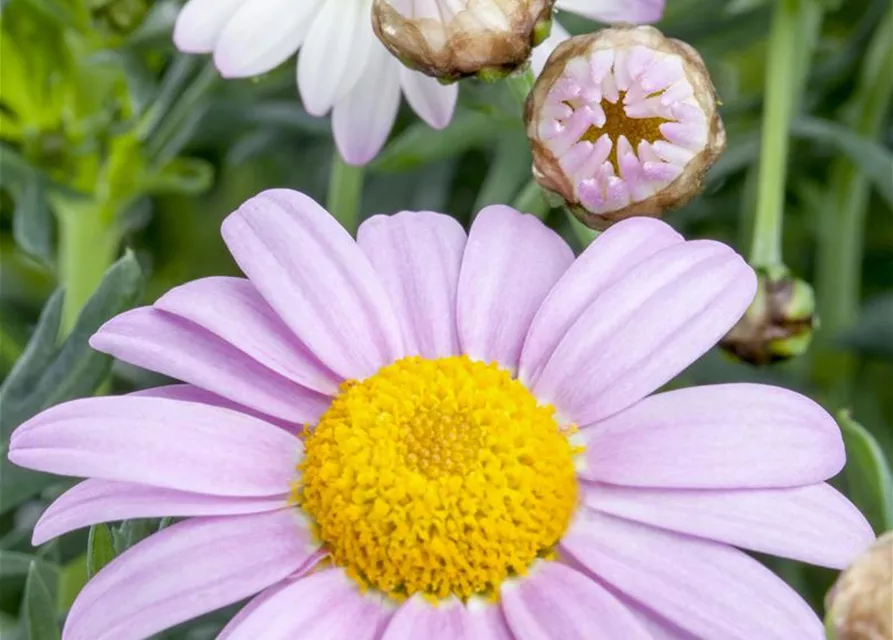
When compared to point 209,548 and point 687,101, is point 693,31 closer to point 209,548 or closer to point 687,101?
point 687,101

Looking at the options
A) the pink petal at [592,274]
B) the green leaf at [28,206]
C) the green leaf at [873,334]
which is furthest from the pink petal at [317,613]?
the green leaf at [873,334]

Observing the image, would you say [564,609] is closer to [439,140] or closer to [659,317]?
[659,317]

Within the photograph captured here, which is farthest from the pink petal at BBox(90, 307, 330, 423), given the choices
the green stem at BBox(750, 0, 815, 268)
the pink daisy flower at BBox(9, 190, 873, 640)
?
the green stem at BBox(750, 0, 815, 268)

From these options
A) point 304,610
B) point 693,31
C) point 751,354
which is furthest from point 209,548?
point 693,31

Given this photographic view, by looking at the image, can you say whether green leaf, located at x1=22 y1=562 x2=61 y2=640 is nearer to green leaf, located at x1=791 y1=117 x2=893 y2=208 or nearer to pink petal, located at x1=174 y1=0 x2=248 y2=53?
pink petal, located at x1=174 y1=0 x2=248 y2=53

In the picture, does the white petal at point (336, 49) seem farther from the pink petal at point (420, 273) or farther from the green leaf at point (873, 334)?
the green leaf at point (873, 334)

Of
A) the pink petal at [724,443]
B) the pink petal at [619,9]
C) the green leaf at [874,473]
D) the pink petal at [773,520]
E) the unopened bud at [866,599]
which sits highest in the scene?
the pink petal at [619,9]
